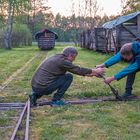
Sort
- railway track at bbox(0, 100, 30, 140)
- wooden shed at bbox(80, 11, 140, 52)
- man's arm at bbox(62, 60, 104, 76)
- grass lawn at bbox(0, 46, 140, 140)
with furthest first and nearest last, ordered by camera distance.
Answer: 1. wooden shed at bbox(80, 11, 140, 52)
2. man's arm at bbox(62, 60, 104, 76)
3. grass lawn at bbox(0, 46, 140, 140)
4. railway track at bbox(0, 100, 30, 140)

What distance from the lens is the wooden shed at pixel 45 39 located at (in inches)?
1628

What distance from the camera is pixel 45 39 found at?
4191 cm

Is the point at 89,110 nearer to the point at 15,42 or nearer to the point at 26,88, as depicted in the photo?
the point at 26,88

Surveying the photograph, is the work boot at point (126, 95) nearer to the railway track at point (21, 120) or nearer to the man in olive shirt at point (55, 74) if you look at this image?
the man in olive shirt at point (55, 74)

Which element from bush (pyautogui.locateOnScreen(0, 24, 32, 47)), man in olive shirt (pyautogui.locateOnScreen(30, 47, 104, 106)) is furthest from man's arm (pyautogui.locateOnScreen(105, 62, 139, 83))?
bush (pyautogui.locateOnScreen(0, 24, 32, 47))

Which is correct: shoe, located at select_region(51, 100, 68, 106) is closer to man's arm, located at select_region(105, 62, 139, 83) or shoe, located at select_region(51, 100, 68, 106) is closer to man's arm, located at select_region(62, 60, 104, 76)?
man's arm, located at select_region(62, 60, 104, 76)

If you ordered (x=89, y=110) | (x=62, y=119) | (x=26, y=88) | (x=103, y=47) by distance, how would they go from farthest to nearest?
(x=103, y=47)
(x=26, y=88)
(x=89, y=110)
(x=62, y=119)

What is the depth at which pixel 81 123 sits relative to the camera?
6.91m

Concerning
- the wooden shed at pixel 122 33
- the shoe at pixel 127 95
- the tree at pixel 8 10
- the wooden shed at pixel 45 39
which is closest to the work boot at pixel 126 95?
the shoe at pixel 127 95

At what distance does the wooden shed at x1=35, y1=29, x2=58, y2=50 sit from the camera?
41344 mm

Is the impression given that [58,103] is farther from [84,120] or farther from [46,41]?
[46,41]

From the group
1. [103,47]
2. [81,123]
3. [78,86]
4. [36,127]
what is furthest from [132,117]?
[103,47]

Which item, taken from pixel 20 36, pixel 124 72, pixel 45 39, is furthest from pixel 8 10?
pixel 124 72

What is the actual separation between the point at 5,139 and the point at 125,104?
3.44m
